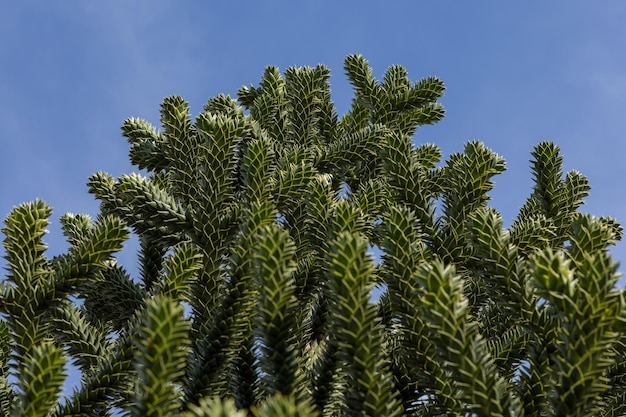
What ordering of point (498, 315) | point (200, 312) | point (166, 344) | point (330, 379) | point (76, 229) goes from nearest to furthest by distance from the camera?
point (166, 344), point (330, 379), point (200, 312), point (498, 315), point (76, 229)

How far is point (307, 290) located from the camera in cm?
343

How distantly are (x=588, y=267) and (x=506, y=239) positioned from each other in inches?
27.2

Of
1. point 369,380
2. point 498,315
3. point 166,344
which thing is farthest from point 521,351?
point 166,344

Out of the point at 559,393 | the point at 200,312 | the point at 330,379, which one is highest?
the point at 200,312

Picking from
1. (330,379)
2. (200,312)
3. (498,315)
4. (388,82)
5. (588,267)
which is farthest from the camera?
(388,82)

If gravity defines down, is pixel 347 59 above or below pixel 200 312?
above

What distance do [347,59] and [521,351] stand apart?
2.62m

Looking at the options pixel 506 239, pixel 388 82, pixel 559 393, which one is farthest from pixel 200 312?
pixel 388 82

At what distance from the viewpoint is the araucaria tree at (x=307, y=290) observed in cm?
238

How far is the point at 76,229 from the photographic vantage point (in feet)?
14.6

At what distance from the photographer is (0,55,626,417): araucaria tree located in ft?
7.80

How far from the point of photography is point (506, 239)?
303 cm

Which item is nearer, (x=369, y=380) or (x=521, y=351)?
(x=369, y=380)

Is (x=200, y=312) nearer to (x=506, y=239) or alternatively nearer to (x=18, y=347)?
(x=18, y=347)
